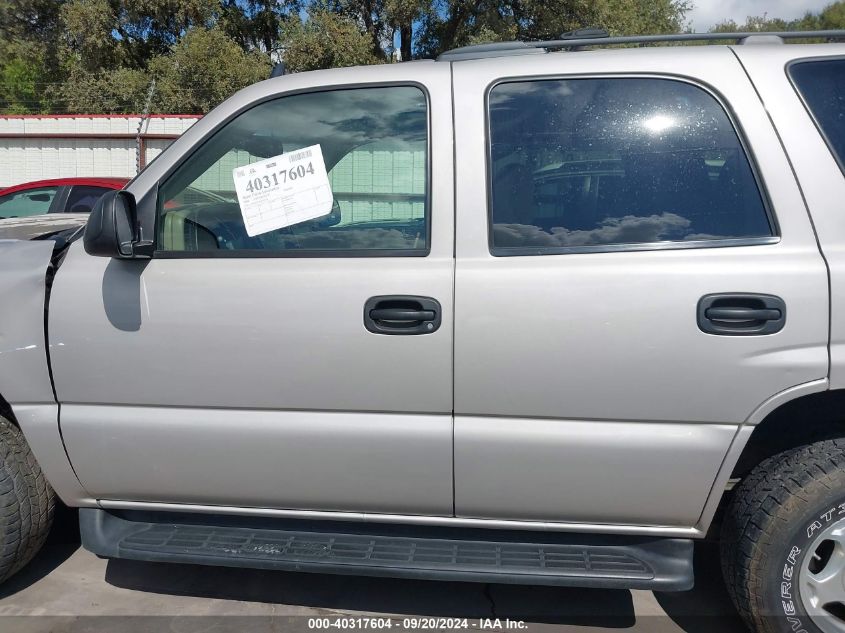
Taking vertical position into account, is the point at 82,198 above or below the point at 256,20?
below

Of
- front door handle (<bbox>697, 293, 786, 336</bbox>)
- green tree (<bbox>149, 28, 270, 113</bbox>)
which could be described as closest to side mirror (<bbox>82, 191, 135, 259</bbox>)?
front door handle (<bbox>697, 293, 786, 336</bbox>)

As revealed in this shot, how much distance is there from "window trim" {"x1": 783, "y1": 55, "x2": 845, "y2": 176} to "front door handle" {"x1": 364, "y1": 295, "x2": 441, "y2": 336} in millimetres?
1331

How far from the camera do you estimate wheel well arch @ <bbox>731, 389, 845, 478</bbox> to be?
245cm

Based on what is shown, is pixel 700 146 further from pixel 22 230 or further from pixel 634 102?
pixel 22 230

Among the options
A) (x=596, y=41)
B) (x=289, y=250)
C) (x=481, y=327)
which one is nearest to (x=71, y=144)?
(x=289, y=250)

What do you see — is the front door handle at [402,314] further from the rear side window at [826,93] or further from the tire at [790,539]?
the rear side window at [826,93]

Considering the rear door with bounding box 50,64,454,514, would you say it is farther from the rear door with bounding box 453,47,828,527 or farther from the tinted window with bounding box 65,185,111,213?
the tinted window with bounding box 65,185,111,213

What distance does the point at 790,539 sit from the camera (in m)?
2.39

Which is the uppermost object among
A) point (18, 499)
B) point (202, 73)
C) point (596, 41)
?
point (202, 73)

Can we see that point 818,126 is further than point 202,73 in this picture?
No

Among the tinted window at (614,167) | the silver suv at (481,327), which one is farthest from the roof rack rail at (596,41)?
the tinted window at (614,167)

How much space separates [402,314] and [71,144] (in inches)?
653

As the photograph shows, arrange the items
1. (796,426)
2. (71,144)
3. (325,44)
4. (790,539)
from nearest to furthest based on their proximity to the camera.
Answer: (790,539), (796,426), (71,144), (325,44)

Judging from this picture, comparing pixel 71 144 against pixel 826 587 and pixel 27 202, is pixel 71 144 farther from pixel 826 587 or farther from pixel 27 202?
pixel 826 587
